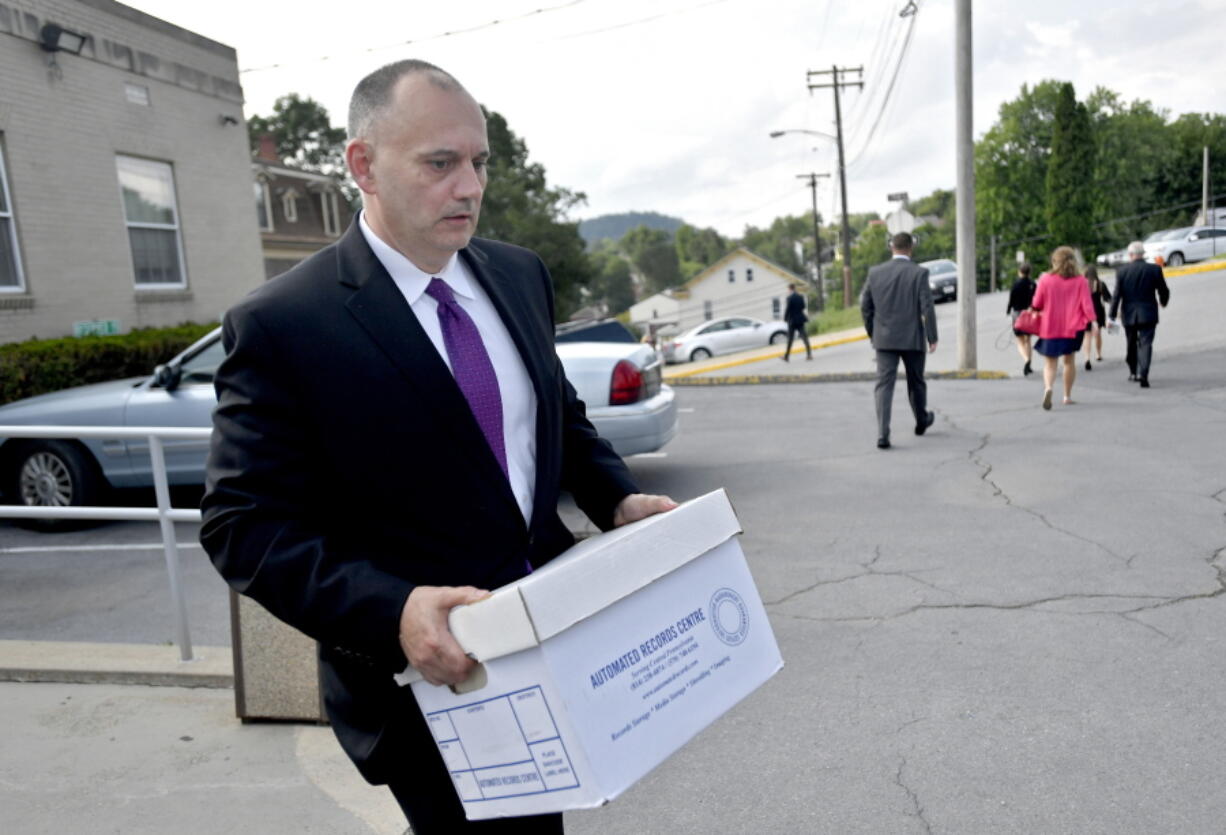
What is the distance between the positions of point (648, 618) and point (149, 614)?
5034 millimetres

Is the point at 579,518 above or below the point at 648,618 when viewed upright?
below

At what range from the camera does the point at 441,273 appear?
6.34 ft

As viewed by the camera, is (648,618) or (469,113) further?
(469,113)

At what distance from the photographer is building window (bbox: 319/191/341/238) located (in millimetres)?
42500

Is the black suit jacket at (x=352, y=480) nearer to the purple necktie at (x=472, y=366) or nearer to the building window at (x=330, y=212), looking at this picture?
the purple necktie at (x=472, y=366)

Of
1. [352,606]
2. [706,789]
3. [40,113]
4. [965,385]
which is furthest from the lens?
[965,385]

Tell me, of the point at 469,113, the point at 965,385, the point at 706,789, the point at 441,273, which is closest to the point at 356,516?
the point at 441,273

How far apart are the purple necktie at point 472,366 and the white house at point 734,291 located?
3955 inches

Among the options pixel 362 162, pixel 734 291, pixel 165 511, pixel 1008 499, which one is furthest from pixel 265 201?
pixel 734 291

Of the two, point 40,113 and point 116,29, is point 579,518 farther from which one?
point 116,29

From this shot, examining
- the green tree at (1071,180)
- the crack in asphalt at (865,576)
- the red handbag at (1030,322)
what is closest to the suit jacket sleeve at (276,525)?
the crack in asphalt at (865,576)

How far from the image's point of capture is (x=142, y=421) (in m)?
7.77

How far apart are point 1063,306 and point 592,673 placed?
35.6 feet

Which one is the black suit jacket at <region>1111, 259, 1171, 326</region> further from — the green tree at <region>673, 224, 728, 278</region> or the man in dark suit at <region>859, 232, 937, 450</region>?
the green tree at <region>673, 224, 728, 278</region>
